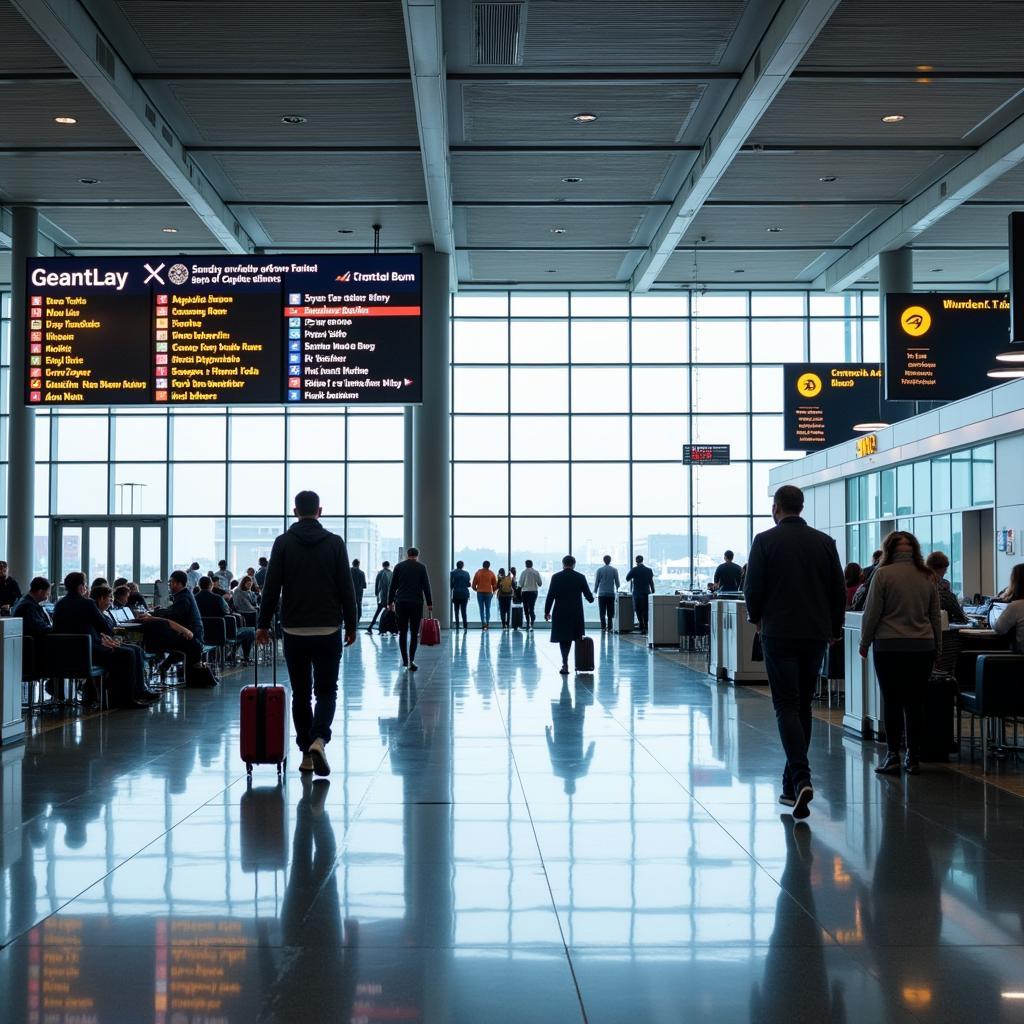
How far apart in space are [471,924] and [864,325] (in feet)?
92.2

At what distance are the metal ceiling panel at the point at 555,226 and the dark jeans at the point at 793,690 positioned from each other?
57.2ft

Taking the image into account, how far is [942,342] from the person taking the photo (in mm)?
A: 17859

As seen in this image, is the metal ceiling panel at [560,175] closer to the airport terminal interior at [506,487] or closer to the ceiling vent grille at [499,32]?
the airport terminal interior at [506,487]

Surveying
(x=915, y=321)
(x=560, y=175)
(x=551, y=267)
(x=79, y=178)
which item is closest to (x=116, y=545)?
(x=79, y=178)

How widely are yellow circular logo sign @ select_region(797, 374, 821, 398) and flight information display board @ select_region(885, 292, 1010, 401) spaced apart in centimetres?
651

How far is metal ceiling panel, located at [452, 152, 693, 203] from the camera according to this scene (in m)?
19.8

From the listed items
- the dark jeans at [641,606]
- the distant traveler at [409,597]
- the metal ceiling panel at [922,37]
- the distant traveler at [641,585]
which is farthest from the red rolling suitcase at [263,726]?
the dark jeans at [641,606]

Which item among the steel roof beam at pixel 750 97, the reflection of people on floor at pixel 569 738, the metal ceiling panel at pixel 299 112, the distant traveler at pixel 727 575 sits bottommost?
the reflection of people on floor at pixel 569 738

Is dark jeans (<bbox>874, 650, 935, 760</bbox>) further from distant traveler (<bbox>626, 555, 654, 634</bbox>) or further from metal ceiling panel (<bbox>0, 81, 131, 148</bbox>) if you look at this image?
distant traveler (<bbox>626, 555, 654, 634</bbox>)

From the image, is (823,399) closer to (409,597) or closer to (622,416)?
(622,416)

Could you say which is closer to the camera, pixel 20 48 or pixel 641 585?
pixel 20 48

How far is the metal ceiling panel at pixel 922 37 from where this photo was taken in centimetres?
1374

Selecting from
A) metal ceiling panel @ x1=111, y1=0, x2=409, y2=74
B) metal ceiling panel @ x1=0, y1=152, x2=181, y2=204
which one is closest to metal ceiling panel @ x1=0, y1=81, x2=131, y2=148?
metal ceiling panel @ x1=0, y1=152, x2=181, y2=204

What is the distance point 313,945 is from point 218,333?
1214cm
